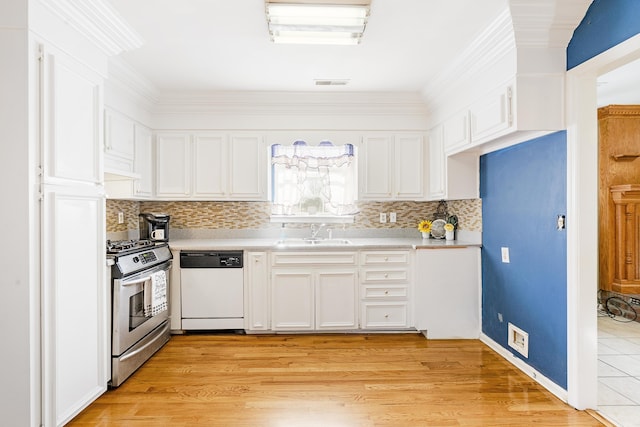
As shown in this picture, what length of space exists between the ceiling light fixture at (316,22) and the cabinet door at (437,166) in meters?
1.58

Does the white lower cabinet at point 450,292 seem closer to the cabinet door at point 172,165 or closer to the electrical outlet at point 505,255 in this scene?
the electrical outlet at point 505,255

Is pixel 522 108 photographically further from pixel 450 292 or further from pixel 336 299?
pixel 336 299

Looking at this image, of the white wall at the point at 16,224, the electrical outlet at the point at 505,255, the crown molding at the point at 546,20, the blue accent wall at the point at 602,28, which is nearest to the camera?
the white wall at the point at 16,224

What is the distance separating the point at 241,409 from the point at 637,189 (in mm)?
4712

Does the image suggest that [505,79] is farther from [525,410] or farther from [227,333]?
[227,333]

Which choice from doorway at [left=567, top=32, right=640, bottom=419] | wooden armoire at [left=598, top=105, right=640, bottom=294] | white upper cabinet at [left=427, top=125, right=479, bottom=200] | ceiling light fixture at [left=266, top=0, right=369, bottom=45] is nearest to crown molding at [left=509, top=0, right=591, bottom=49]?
doorway at [left=567, top=32, right=640, bottom=419]

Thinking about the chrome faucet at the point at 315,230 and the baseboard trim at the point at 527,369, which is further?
the chrome faucet at the point at 315,230

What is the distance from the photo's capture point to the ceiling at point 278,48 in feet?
7.59

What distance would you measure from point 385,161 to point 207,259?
207cm

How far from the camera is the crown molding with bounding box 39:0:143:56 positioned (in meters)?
2.00

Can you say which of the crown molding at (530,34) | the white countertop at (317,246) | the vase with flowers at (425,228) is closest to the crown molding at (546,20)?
the crown molding at (530,34)

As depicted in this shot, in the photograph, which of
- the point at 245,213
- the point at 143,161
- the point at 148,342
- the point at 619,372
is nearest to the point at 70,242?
the point at 148,342

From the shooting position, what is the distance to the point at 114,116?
3115 mm

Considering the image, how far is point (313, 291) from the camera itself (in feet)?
12.0
